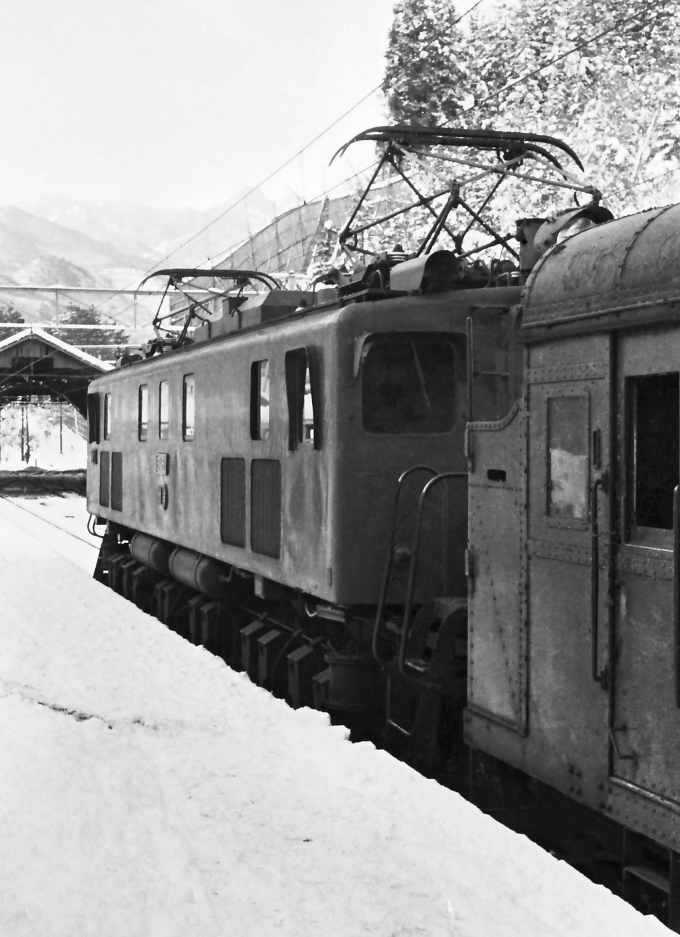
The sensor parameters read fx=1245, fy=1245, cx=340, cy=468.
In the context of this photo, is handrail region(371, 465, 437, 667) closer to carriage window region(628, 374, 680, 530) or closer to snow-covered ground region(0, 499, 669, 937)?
snow-covered ground region(0, 499, 669, 937)

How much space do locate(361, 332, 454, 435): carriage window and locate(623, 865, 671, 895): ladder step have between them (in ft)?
12.2

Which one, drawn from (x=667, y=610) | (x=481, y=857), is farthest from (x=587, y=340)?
(x=481, y=857)

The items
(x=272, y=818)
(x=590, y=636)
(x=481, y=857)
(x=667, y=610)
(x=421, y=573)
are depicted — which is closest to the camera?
(x=667, y=610)

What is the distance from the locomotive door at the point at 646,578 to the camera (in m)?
4.80

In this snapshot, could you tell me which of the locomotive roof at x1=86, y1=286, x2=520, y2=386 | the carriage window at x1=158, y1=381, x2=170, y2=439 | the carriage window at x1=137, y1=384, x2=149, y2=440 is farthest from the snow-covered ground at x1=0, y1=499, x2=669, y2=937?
the carriage window at x1=137, y1=384, x2=149, y2=440

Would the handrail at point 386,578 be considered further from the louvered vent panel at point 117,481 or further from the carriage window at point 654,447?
the louvered vent panel at point 117,481

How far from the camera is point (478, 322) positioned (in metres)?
8.12

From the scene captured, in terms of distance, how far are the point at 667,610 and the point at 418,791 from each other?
2.43 metres

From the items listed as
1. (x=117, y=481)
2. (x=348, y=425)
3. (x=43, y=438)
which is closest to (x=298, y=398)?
(x=348, y=425)

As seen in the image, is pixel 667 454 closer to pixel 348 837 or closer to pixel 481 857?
pixel 481 857

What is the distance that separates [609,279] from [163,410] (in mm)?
9617

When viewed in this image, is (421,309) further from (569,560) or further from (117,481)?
(117,481)

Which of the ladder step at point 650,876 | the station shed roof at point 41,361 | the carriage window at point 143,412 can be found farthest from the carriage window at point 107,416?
the station shed roof at point 41,361

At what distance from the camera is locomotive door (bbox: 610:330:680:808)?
4797 millimetres
